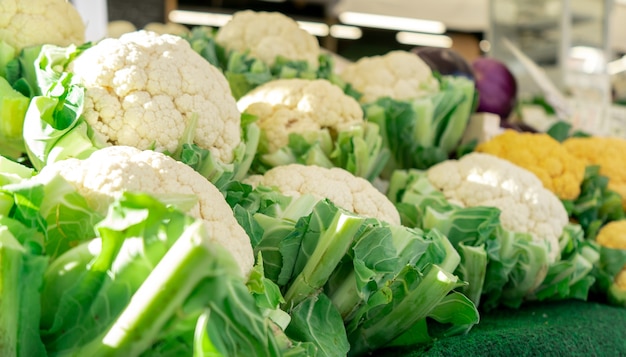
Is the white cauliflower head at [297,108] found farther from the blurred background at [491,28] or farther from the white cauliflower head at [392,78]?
the blurred background at [491,28]

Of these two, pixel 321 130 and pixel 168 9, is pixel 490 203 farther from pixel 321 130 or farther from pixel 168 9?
pixel 168 9

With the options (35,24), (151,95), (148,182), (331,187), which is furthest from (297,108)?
(148,182)

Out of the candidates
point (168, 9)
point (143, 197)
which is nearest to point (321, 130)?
point (143, 197)

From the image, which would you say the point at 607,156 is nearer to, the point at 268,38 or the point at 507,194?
the point at 507,194

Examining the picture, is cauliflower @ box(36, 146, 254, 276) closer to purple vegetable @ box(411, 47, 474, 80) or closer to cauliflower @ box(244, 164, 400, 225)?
cauliflower @ box(244, 164, 400, 225)

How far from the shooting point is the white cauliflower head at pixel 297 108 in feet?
4.38

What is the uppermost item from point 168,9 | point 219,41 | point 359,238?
point 219,41

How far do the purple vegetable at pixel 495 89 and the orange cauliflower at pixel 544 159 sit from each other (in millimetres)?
443

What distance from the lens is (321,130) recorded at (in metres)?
1.36

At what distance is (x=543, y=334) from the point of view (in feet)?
3.56

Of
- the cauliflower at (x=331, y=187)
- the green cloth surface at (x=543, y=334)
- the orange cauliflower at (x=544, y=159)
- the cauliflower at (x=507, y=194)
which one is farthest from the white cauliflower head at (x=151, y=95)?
the orange cauliflower at (x=544, y=159)

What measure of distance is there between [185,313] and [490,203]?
99 centimetres

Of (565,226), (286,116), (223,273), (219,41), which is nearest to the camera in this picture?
(223,273)

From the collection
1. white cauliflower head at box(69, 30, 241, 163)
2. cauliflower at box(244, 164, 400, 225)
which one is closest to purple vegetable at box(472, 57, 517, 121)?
cauliflower at box(244, 164, 400, 225)
